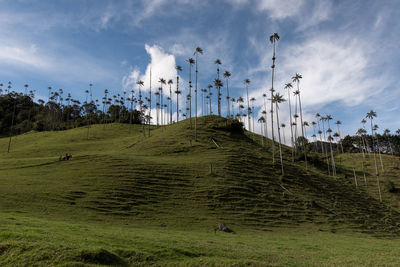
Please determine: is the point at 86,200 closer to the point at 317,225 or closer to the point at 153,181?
the point at 153,181

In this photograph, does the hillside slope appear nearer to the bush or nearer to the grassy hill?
the grassy hill

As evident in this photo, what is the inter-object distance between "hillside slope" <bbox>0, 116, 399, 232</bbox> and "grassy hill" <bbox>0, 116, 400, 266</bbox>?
0.59 feet

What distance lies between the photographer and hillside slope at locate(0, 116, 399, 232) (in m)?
33.5

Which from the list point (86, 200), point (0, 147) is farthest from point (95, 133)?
point (86, 200)

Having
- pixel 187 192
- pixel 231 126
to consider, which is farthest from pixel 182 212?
pixel 231 126

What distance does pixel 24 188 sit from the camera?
120ft

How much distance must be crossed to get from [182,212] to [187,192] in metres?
6.17

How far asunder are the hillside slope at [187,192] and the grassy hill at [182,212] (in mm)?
180

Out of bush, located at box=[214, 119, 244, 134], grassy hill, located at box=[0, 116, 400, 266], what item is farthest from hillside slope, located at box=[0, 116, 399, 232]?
bush, located at box=[214, 119, 244, 134]

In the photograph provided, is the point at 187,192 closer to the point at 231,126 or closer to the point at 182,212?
the point at 182,212

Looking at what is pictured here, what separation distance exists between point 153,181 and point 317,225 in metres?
28.4

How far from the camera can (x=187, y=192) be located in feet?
136

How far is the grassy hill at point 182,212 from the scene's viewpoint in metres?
15.4

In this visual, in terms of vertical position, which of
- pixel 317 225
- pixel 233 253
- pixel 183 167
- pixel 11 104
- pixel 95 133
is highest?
pixel 11 104
